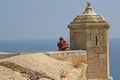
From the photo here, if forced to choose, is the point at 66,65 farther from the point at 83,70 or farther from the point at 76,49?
the point at 76,49

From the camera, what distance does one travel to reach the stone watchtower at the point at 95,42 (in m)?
13.9

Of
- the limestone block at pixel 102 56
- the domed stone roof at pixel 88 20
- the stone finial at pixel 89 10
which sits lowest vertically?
the limestone block at pixel 102 56

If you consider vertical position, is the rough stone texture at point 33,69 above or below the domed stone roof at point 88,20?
below

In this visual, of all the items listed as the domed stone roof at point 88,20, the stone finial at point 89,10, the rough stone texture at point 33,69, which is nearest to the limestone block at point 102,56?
the domed stone roof at point 88,20

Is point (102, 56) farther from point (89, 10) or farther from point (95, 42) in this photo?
point (89, 10)

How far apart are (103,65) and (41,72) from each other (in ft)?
12.9

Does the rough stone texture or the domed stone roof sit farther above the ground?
the domed stone roof

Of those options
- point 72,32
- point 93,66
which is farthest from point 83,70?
point 72,32

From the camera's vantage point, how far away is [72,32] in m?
14.5

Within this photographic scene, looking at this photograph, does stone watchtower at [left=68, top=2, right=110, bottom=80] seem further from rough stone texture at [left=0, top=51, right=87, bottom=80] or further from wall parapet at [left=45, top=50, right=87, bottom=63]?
rough stone texture at [left=0, top=51, right=87, bottom=80]

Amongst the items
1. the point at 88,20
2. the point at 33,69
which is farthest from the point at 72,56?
the point at 33,69

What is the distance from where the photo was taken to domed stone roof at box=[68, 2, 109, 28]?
14.0 m

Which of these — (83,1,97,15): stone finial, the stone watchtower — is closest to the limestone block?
the stone watchtower

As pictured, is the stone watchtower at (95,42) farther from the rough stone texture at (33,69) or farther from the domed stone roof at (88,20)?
the rough stone texture at (33,69)
